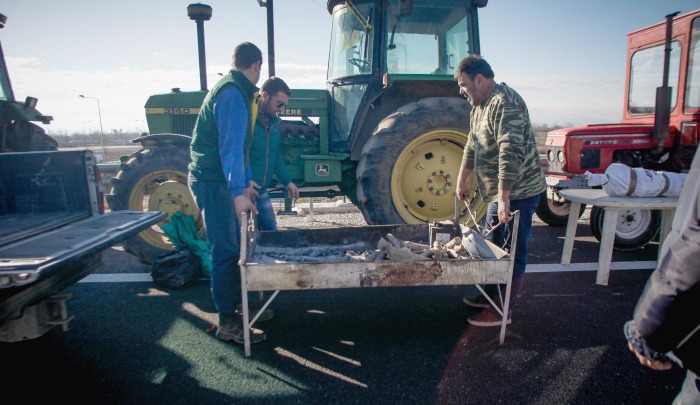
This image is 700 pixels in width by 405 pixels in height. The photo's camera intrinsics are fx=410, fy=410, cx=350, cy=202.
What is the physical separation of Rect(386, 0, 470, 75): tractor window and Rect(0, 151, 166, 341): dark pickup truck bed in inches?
125

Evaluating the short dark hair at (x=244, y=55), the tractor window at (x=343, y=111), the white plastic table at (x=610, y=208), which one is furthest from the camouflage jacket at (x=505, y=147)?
the tractor window at (x=343, y=111)

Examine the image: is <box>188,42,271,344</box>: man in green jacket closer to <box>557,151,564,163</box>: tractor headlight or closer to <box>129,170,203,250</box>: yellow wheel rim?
<box>129,170,203,250</box>: yellow wheel rim

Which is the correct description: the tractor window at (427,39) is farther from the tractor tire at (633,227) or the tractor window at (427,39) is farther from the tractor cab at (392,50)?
the tractor tire at (633,227)

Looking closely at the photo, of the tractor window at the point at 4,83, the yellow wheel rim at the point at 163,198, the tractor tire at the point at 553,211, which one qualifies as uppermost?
the tractor window at the point at 4,83

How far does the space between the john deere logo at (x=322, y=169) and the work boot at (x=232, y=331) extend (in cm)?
247

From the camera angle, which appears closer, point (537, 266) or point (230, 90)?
point (230, 90)

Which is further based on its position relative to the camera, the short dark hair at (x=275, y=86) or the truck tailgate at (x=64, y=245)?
the short dark hair at (x=275, y=86)

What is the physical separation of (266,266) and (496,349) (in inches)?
62.1

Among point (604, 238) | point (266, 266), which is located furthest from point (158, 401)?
point (604, 238)

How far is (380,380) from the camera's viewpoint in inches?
92.5

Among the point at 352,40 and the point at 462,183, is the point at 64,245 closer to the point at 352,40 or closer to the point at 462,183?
the point at 462,183

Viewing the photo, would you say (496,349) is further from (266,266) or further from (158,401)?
(158,401)

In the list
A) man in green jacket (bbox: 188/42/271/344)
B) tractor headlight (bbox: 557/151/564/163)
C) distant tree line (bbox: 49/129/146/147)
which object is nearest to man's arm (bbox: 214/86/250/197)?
man in green jacket (bbox: 188/42/271/344)

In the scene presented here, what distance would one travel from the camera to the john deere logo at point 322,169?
496 cm
